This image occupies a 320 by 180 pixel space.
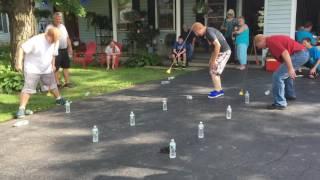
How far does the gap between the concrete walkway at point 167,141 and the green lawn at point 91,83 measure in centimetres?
58

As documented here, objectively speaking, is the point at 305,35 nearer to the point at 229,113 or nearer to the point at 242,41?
→ the point at 242,41

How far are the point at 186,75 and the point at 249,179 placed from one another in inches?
282

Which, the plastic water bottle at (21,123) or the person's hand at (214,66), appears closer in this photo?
the plastic water bottle at (21,123)

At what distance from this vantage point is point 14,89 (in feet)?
31.1

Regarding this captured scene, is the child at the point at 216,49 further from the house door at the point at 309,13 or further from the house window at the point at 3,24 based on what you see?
the house window at the point at 3,24

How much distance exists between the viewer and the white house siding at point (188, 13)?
16.0 m

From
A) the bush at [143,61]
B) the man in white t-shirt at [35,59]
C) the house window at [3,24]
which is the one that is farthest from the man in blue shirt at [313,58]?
the house window at [3,24]

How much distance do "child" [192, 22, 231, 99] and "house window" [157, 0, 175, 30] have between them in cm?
835

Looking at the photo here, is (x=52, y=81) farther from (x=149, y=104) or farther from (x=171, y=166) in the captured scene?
(x=171, y=166)

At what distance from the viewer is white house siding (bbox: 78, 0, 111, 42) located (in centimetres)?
1850

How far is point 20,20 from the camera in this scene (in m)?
10.4

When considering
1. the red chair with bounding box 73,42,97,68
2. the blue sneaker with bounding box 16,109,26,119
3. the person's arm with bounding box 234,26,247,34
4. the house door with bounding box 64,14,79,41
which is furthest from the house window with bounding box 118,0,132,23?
the blue sneaker with bounding box 16,109,26,119

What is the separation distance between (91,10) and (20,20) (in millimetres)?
8780

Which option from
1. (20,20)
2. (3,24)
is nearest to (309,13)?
(20,20)
